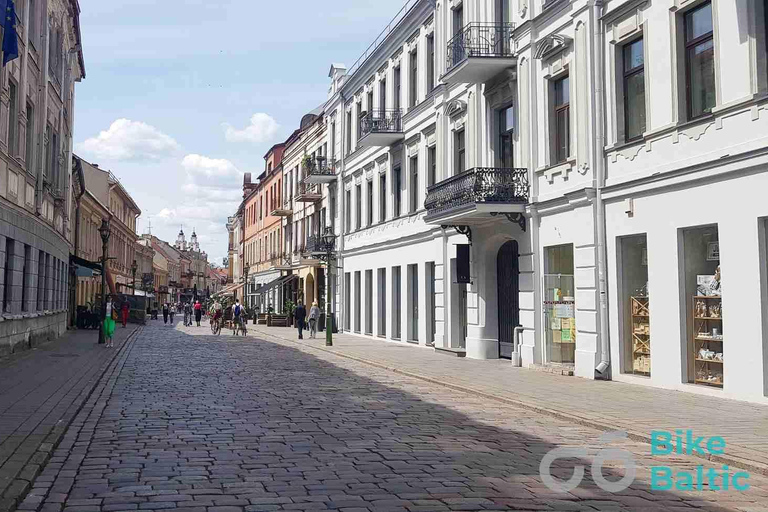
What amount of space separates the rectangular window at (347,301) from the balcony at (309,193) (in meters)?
6.55

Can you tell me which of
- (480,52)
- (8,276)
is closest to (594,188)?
(480,52)

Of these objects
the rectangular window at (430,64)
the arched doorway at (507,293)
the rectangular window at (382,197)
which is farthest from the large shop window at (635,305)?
the rectangular window at (382,197)

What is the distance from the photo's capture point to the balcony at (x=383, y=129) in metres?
28.7

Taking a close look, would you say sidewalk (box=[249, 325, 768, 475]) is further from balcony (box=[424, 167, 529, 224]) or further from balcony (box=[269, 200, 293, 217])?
balcony (box=[269, 200, 293, 217])

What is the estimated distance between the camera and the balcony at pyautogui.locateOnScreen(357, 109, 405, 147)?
28.7 metres

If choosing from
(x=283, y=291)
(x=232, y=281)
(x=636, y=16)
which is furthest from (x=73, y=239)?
(x=232, y=281)

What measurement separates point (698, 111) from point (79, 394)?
11704 mm

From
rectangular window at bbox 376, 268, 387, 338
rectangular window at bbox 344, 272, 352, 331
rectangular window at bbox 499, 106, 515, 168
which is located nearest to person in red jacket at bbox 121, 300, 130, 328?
rectangular window at bbox 344, 272, 352, 331

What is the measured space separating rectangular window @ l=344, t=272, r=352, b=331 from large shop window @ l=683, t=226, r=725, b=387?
902 inches

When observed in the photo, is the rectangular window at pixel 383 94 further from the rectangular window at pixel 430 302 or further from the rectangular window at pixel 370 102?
the rectangular window at pixel 430 302

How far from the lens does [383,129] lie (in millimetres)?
29172

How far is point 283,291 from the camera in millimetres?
50250

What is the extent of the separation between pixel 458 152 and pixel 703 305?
11.4m

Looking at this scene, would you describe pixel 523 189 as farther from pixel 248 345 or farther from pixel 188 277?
pixel 188 277
